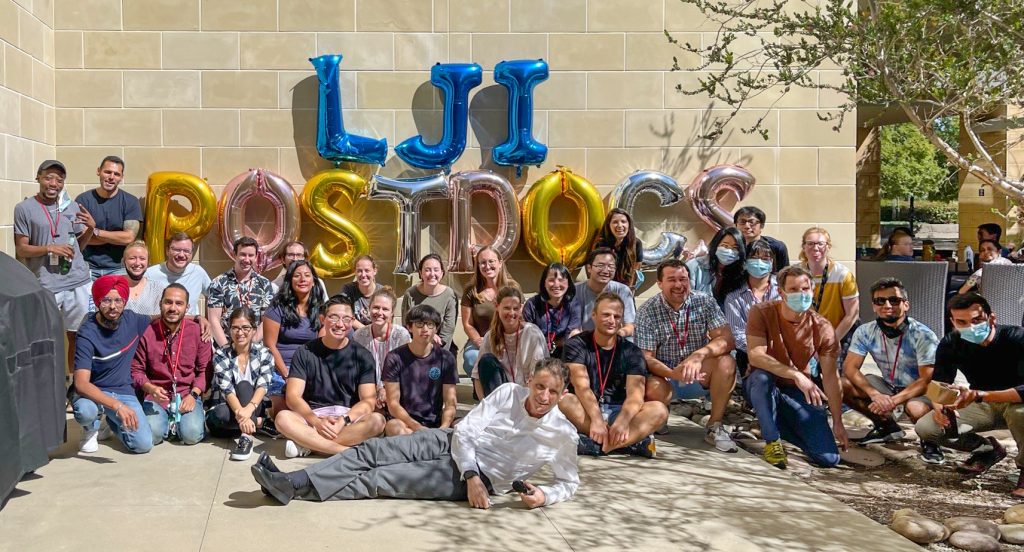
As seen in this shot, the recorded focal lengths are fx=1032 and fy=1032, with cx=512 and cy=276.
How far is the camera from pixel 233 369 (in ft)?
22.4

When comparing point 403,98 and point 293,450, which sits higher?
point 403,98

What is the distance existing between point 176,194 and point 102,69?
4.40 feet

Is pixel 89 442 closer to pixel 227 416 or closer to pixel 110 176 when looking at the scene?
pixel 227 416

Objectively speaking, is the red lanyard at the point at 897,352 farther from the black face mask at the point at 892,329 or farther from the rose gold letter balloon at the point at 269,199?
the rose gold letter balloon at the point at 269,199

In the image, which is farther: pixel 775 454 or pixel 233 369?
pixel 233 369

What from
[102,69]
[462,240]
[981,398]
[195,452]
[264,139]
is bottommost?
[195,452]

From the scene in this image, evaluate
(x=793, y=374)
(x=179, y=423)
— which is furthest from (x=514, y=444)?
(x=179, y=423)

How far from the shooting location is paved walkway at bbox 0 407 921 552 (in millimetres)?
4695

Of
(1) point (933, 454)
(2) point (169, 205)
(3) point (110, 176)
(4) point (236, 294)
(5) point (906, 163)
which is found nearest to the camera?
(1) point (933, 454)

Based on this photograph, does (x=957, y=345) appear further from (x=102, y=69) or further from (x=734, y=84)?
(x=102, y=69)

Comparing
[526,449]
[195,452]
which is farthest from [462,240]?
[526,449]

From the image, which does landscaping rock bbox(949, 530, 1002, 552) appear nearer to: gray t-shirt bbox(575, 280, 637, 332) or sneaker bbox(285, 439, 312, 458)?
gray t-shirt bbox(575, 280, 637, 332)

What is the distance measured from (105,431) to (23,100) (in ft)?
11.0

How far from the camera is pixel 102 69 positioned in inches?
364
